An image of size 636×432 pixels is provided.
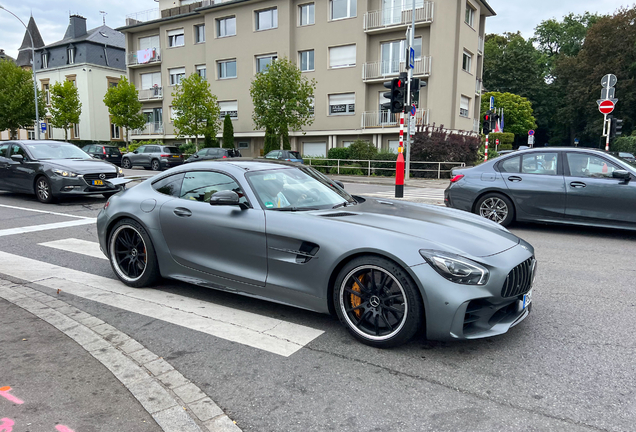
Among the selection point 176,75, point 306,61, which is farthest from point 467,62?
point 176,75

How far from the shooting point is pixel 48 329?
3.90 m

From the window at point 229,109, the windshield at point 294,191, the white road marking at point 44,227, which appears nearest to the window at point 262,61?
the window at point 229,109

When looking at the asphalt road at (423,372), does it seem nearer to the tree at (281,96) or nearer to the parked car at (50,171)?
the parked car at (50,171)

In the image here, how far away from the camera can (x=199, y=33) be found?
37.9m

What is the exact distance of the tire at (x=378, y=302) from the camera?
3.33 meters

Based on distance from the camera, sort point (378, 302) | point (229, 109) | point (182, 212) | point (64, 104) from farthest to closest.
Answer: point (64, 104) < point (229, 109) < point (182, 212) < point (378, 302)

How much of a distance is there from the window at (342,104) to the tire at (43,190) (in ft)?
72.2

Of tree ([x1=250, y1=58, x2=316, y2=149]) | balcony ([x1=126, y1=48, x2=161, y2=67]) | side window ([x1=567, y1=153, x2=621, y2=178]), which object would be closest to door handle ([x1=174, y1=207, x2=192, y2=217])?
side window ([x1=567, y1=153, x2=621, y2=178])

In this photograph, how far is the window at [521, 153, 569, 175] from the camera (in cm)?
834

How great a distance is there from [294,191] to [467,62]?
32.0 m

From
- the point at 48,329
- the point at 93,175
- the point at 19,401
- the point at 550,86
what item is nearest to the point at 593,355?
the point at 19,401

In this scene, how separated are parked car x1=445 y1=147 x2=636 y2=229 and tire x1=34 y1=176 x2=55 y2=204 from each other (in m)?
9.39

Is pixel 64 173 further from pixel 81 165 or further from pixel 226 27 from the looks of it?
pixel 226 27

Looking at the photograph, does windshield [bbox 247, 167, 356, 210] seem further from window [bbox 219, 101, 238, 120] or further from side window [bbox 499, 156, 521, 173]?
window [bbox 219, 101, 238, 120]
